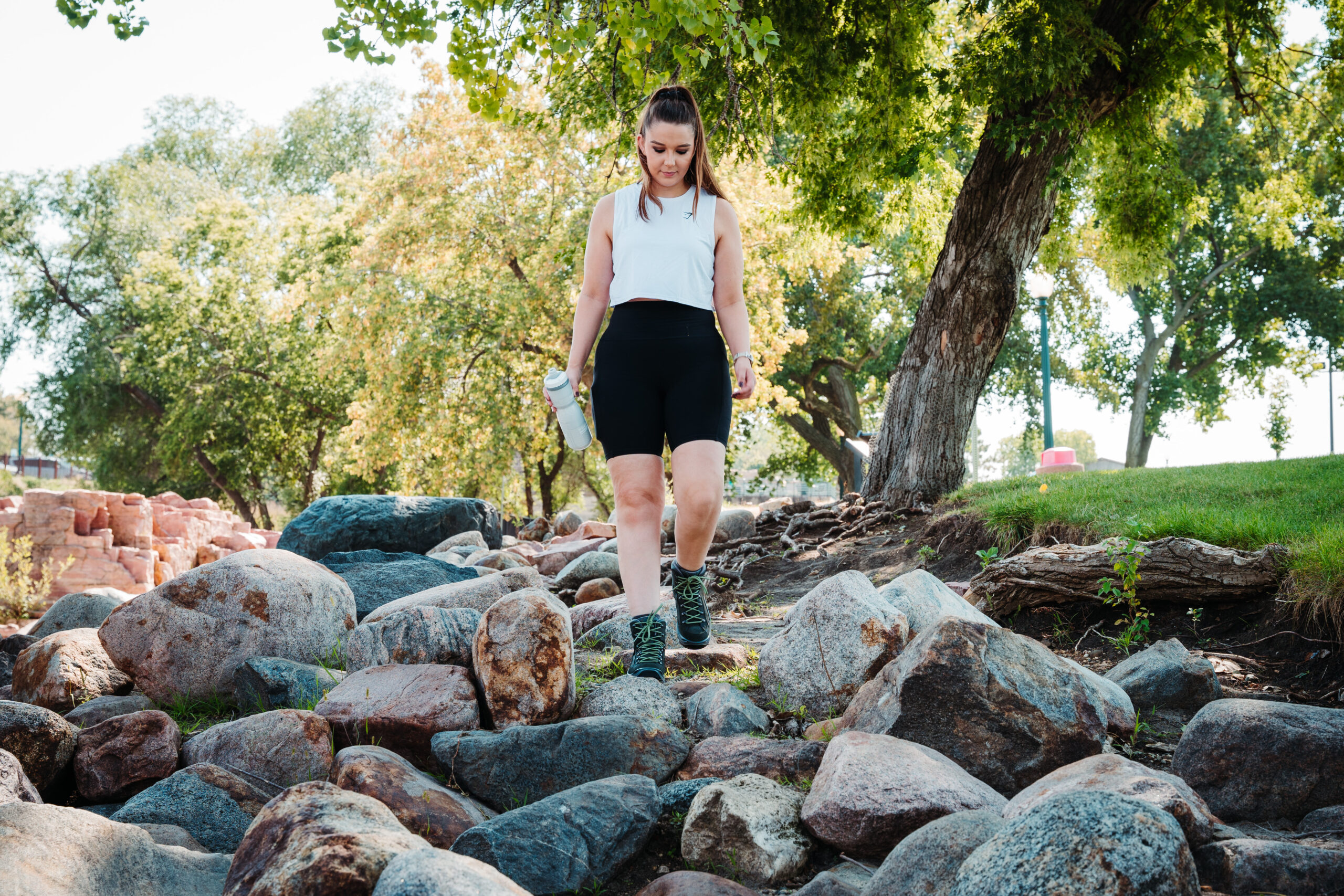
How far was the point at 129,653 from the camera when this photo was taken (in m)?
4.24

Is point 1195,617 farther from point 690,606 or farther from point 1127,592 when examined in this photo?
point 690,606

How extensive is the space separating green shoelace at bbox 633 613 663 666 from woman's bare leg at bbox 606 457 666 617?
0.07 meters

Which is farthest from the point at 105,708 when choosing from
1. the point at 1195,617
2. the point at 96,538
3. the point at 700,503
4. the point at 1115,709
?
the point at 96,538

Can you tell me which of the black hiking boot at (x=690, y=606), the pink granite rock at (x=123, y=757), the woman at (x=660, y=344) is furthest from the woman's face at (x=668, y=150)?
the pink granite rock at (x=123, y=757)

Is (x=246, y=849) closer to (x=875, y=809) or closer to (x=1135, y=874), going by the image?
(x=875, y=809)

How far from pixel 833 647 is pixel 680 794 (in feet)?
3.57

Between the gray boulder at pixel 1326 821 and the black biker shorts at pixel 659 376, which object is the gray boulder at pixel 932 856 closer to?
the gray boulder at pixel 1326 821

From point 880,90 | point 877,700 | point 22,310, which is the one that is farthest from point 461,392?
point 22,310

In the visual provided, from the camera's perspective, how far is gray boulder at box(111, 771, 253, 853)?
9.23 ft

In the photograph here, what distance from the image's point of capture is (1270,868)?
6.70ft

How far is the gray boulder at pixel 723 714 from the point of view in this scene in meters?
3.31

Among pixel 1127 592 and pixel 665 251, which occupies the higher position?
pixel 665 251

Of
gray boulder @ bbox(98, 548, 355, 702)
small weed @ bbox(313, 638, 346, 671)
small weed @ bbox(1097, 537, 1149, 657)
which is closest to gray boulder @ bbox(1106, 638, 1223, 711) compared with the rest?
small weed @ bbox(1097, 537, 1149, 657)

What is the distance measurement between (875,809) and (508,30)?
6234mm
